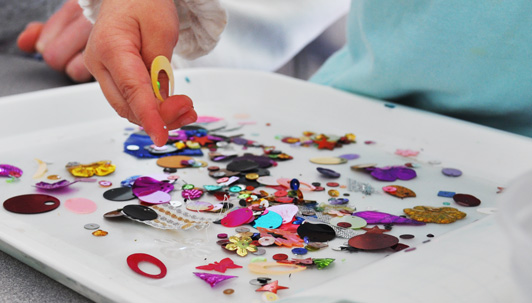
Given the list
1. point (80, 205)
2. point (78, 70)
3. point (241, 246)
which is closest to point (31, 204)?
point (80, 205)

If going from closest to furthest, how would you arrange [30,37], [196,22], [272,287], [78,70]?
[272,287], [196,22], [78,70], [30,37]

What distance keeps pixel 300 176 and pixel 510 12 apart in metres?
0.23

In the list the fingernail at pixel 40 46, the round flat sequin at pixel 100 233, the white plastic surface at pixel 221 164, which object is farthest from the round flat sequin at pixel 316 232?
the fingernail at pixel 40 46

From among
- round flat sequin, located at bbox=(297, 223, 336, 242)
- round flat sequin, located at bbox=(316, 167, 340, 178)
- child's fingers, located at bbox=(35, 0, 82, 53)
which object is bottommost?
round flat sequin, located at bbox=(297, 223, 336, 242)

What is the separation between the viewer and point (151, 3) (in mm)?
424

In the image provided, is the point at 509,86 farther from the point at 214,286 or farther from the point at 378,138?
the point at 214,286

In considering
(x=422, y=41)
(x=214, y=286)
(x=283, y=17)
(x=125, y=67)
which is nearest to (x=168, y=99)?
(x=125, y=67)

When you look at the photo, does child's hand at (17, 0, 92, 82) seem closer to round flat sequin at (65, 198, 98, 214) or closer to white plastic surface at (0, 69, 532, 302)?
white plastic surface at (0, 69, 532, 302)

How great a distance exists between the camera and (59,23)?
89 cm

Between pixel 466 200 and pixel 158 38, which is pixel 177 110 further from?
pixel 466 200

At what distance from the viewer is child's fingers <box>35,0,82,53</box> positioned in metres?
0.87

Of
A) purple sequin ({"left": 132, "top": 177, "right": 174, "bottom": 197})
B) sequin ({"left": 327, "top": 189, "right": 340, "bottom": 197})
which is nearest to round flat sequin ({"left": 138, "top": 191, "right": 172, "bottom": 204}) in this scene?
purple sequin ({"left": 132, "top": 177, "right": 174, "bottom": 197})

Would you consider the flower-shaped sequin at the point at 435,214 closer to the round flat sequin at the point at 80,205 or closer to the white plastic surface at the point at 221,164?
the white plastic surface at the point at 221,164

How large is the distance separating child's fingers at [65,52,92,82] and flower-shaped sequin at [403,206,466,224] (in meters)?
0.60
